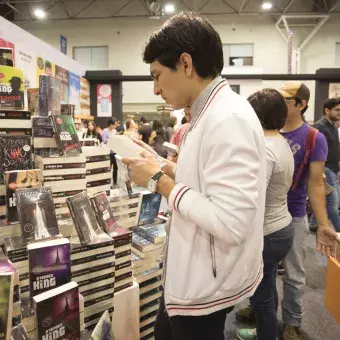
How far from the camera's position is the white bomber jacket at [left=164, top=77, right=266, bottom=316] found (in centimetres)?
85

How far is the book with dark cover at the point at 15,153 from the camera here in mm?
1542

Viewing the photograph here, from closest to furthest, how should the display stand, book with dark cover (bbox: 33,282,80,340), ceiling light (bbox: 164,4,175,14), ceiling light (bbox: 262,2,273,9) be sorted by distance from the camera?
book with dark cover (bbox: 33,282,80,340), the display stand, ceiling light (bbox: 262,2,273,9), ceiling light (bbox: 164,4,175,14)

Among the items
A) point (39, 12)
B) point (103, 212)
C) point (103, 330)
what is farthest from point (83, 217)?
point (39, 12)

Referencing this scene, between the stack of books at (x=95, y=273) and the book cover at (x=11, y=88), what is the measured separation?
686mm

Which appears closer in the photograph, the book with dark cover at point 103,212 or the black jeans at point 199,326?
the black jeans at point 199,326

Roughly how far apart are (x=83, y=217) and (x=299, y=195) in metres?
1.19

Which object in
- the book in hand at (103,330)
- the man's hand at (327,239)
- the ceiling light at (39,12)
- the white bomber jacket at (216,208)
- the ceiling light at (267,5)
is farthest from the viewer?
the ceiling light at (39,12)

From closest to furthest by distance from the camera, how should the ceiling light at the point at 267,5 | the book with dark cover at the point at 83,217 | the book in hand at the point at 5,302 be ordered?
the book in hand at the point at 5,302
the book with dark cover at the point at 83,217
the ceiling light at the point at 267,5

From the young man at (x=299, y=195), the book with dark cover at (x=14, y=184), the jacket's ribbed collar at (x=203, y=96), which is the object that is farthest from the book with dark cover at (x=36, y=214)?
the young man at (x=299, y=195)

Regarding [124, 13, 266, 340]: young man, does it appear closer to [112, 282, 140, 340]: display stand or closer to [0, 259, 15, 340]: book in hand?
[0, 259, 15, 340]: book in hand

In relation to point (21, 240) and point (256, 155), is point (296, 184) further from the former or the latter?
point (21, 240)

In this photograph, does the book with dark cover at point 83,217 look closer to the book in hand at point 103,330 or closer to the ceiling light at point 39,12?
the book in hand at point 103,330

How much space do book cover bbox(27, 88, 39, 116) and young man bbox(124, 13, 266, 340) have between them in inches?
35.2

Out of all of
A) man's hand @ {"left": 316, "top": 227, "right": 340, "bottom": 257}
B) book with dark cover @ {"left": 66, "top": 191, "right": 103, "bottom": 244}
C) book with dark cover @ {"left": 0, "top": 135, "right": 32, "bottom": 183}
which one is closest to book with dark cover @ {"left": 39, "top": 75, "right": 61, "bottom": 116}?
book with dark cover @ {"left": 0, "top": 135, "right": 32, "bottom": 183}
